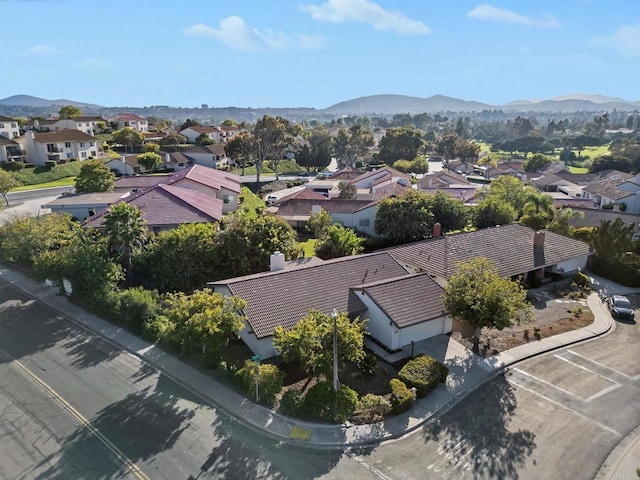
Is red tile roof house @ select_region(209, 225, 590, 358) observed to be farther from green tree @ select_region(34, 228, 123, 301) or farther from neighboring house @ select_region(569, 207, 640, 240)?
neighboring house @ select_region(569, 207, 640, 240)

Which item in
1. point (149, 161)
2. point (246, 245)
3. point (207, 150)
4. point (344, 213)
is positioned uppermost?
point (207, 150)

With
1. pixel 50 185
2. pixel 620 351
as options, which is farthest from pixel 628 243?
pixel 50 185

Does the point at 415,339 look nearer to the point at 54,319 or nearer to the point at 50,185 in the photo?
the point at 54,319

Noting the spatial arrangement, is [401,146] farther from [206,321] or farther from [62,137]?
[206,321]

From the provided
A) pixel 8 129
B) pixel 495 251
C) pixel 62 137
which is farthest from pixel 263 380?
pixel 8 129

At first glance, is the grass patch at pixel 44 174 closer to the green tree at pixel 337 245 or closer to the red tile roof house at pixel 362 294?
the green tree at pixel 337 245

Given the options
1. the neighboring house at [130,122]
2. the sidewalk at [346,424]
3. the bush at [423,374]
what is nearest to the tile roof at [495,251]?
the sidewalk at [346,424]

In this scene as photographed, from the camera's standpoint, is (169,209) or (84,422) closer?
(84,422)
